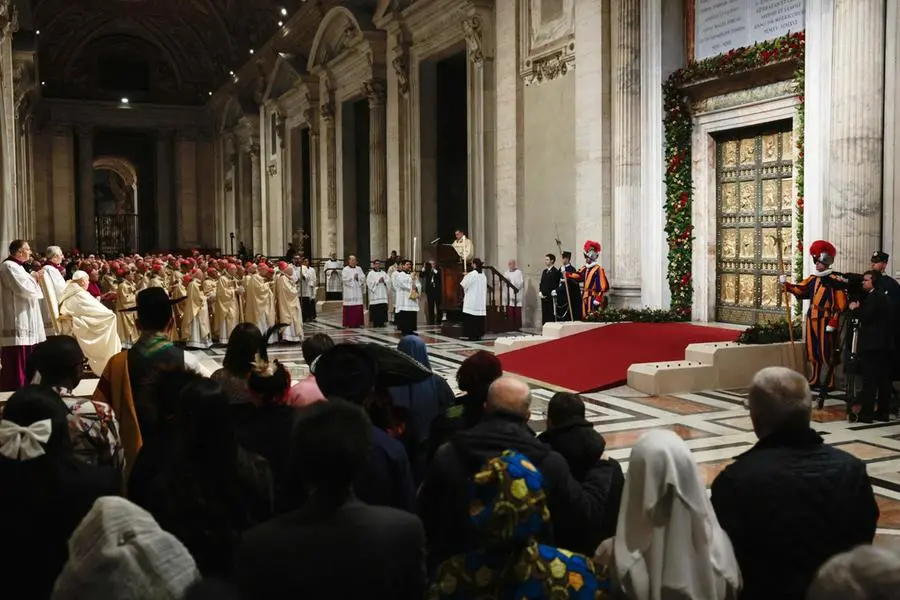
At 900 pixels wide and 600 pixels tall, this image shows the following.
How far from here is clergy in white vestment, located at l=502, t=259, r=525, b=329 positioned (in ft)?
59.3

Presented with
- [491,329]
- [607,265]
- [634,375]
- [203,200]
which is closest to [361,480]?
[634,375]

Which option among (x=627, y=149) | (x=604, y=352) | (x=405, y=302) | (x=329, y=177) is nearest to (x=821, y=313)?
(x=604, y=352)

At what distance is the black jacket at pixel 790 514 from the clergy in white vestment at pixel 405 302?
48.8ft

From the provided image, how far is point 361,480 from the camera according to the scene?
3041mm

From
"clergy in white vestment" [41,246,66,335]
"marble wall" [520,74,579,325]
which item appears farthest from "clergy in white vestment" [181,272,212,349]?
"marble wall" [520,74,579,325]

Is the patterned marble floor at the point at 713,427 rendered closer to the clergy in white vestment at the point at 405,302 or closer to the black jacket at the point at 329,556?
the black jacket at the point at 329,556

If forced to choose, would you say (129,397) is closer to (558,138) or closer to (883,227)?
(883,227)

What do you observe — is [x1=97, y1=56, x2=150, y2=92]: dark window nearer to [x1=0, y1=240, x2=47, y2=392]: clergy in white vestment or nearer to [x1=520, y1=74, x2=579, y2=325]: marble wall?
[x1=520, y1=74, x2=579, y2=325]: marble wall

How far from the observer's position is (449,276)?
1905 cm

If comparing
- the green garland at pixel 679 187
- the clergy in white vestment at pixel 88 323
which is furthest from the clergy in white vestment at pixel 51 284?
the green garland at pixel 679 187

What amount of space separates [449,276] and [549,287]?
3.18m

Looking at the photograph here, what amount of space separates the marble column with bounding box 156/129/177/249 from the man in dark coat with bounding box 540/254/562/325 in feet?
112

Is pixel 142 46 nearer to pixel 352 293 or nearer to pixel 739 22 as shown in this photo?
pixel 352 293

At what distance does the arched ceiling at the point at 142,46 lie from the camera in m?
42.3
